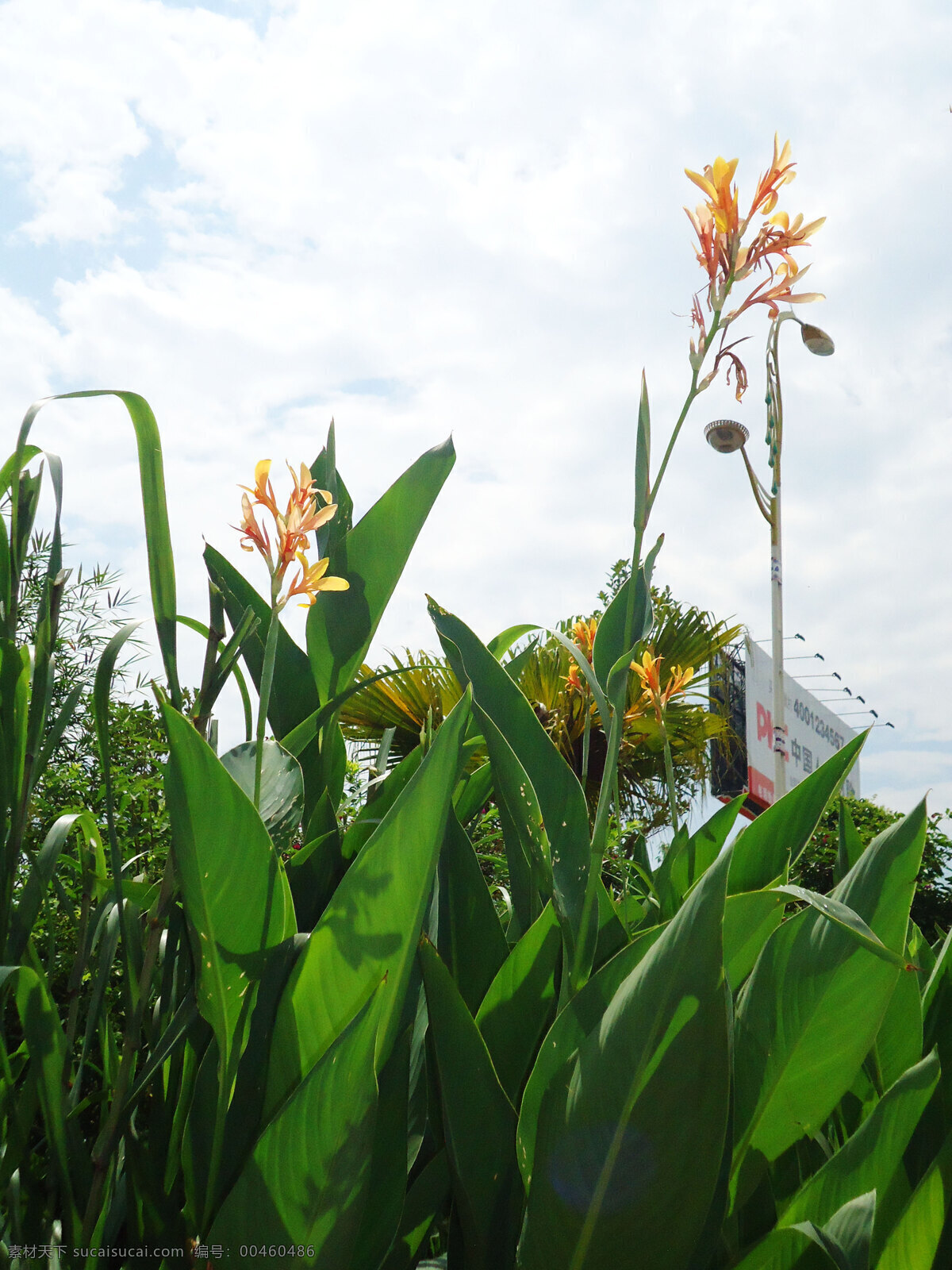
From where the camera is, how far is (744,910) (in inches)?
23.0

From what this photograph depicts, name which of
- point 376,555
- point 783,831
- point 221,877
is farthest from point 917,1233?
point 376,555

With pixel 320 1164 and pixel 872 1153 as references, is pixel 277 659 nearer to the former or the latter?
pixel 320 1164

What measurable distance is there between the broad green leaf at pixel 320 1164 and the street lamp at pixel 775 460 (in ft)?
17.3

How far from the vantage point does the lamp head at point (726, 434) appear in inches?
235

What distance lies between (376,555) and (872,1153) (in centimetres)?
55

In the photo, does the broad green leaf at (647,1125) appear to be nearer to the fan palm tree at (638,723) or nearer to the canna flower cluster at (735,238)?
the canna flower cluster at (735,238)

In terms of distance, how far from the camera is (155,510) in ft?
1.93

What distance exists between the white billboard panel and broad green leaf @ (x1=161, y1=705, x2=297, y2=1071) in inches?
355

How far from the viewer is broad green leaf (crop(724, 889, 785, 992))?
581 mm

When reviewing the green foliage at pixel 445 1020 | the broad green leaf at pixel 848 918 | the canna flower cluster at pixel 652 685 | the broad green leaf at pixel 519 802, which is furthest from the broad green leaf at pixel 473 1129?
the canna flower cluster at pixel 652 685

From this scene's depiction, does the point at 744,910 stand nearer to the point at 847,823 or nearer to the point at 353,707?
the point at 847,823

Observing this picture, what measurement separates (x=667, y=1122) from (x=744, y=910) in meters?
0.18

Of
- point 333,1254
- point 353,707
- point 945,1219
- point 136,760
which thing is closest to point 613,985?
point 333,1254

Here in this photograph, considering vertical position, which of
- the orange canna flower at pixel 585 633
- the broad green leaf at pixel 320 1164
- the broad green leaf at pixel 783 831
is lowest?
the broad green leaf at pixel 320 1164
